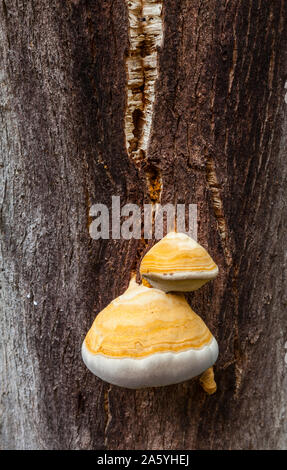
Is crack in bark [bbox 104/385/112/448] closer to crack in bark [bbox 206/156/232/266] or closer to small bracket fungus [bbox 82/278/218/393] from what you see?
small bracket fungus [bbox 82/278/218/393]

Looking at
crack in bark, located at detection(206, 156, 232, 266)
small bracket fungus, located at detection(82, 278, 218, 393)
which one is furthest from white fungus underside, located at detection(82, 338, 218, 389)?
crack in bark, located at detection(206, 156, 232, 266)

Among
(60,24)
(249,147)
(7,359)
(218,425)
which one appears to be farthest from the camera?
(7,359)

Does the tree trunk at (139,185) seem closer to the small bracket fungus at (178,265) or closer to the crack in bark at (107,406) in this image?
the crack in bark at (107,406)

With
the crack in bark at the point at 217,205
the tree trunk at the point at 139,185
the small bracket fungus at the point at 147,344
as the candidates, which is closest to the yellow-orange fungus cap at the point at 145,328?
the small bracket fungus at the point at 147,344

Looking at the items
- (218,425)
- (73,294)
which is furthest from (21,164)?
(218,425)

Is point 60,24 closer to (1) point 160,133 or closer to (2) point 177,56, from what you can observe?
(2) point 177,56

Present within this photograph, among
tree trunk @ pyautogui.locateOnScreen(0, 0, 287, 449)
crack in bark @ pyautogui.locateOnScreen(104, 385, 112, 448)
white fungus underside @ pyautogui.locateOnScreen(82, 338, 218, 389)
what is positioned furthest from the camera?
crack in bark @ pyautogui.locateOnScreen(104, 385, 112, 448)
